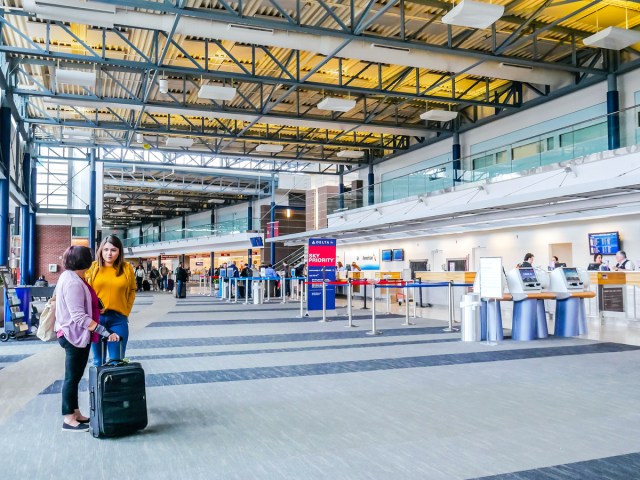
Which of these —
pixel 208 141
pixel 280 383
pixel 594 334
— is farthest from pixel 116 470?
pixel 208 141

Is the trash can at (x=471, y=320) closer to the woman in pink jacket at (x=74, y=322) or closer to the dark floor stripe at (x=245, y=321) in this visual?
the dark floor stripe at (x=245, y=321)

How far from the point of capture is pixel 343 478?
11.5 ft

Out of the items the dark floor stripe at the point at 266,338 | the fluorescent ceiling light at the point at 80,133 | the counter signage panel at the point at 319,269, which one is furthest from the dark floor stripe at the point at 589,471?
the fluorescent ceiling light at the point at 80,133

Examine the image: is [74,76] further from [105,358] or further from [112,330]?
[105,358]

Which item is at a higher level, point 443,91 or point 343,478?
point 443,91

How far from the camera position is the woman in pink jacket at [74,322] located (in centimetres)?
430

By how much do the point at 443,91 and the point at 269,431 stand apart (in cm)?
1798

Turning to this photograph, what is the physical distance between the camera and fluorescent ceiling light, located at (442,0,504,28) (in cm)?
1046

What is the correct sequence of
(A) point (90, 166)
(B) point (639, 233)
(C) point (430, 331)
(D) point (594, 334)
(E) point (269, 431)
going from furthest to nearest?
(A) point (90, 166) → (B) point (639, 233) → (C) point (430, 331) → (D) point (594, 334) → (E) point (269, 431)

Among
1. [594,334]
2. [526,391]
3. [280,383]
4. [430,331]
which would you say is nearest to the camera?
[526,391]

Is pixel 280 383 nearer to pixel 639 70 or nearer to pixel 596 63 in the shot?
pixel 639 70

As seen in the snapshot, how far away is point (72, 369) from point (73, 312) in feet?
1.57

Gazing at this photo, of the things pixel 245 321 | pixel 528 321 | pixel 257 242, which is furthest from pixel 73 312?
pixel 257 242

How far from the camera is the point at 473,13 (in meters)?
10.6
